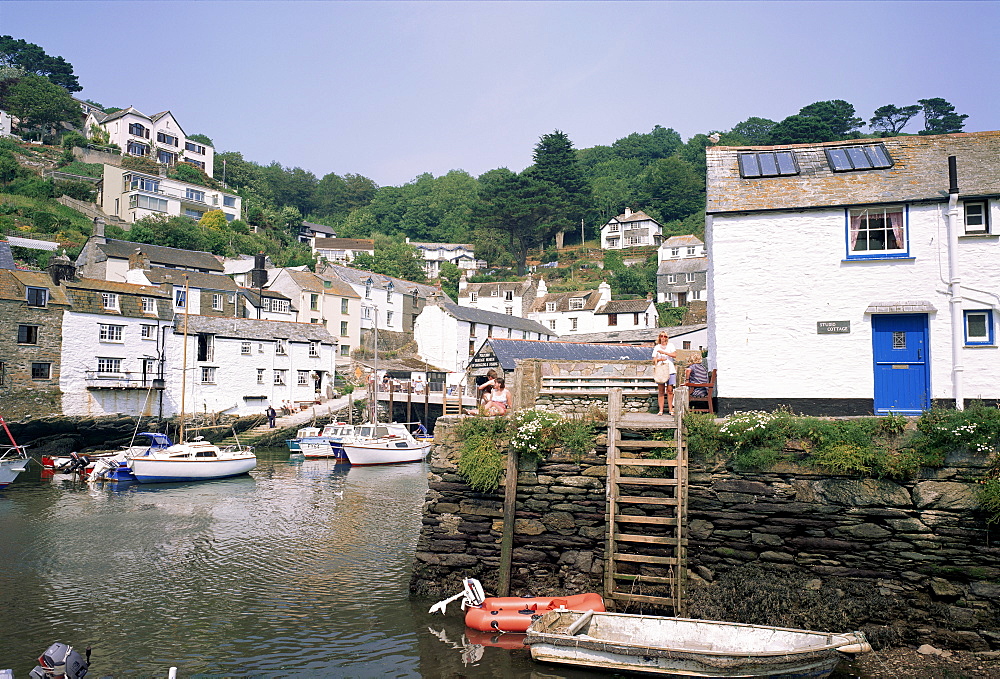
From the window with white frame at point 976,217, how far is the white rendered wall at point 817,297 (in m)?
0.28

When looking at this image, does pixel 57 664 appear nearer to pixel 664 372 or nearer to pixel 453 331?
pixel 664 372

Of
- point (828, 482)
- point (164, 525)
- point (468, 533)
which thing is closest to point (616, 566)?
point (468, 533)

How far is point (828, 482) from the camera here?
1071cm

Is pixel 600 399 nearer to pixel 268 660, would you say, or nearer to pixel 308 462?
pixel 268 660

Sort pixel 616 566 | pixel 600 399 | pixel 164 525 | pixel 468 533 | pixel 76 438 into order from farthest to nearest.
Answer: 1. pixel 76 438
2. pixel 164 525
3. pixel 600 399
4. pixel 468 533
5. pixel 616 566

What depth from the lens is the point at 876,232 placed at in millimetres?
14469

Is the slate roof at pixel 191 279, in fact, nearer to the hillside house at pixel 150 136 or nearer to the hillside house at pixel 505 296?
the hillside house at pixel 505 296

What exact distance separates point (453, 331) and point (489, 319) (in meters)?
5.86

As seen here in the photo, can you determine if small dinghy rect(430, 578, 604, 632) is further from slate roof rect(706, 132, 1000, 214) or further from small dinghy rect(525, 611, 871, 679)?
slate roof rect(706, 132, 1000, 214)

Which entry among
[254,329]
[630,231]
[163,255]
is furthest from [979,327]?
[630,231]

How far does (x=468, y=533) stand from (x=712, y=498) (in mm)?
4571

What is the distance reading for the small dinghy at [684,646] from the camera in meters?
8.77

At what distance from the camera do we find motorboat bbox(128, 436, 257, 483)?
30703 millimetres

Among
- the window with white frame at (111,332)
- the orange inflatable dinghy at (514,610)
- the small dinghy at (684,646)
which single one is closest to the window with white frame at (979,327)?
the small dinghy at (684,646)
